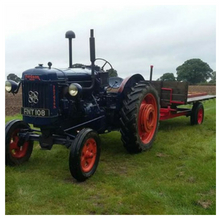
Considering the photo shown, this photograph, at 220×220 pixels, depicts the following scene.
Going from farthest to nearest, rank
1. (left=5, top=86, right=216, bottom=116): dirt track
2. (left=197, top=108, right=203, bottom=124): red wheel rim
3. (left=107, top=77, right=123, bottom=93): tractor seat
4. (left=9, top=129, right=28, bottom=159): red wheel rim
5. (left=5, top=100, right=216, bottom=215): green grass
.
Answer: (left=5, top=86, right=216, bottom=116): dirt track, (left=197, top=108, right=203, bottom=124): red wheel rim, (left=107, top=77, right=123, bottom=93): tractor seat, (left=9, top=129, right=28, bottom=159): red wheel rim, (left=5, top=100, right=216, bottom=215): green grass

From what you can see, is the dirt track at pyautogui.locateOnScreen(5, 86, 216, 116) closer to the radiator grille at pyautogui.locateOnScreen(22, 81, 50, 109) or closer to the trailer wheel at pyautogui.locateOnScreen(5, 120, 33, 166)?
the trailer wheel at pyautogui.locateOnScreen(5, 120, 33, 166)

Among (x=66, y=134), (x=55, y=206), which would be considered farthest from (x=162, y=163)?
(x=55, y=206)

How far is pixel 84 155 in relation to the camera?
408 cm

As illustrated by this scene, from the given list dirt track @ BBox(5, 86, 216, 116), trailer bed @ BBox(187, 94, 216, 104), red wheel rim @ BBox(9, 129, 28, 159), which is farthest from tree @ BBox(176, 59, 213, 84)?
red wheel rim @ BBox(9, 129, 28, 159)

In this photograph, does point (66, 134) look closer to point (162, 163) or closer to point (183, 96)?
point (162, 163)

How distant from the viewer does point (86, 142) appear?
4.06 m

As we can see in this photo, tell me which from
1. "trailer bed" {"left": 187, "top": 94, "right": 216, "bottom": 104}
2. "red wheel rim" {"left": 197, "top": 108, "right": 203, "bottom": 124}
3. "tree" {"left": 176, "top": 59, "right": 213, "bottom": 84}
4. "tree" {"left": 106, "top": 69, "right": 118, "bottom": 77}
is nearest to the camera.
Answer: "tree" {"left": 106, "top": 69, "right": 118, "bottom": 77}

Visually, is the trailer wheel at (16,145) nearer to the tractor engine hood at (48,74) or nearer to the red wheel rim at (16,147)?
the red wheel rim at (16,147)

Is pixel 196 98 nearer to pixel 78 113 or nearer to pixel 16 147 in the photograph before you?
pixel 78 113

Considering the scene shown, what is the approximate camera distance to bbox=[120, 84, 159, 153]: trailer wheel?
5.06 m

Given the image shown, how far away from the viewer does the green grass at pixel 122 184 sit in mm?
3303

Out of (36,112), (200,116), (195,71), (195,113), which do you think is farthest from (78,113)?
(195,71)

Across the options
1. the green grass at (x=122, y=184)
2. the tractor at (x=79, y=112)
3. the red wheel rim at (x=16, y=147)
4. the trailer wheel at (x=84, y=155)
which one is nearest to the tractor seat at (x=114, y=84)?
the tractor at (x=79, y=112)

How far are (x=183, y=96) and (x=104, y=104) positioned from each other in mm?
2701
